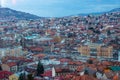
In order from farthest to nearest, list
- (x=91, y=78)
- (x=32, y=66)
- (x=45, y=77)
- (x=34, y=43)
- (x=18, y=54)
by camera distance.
→ (x=34, y=43) < (x=18, y=54) < (x=32, y=66) < (x=45, y=77) < (x=91, y=78)

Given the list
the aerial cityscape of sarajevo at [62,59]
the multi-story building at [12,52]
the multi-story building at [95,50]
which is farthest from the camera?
the multi-story building at [95,50]

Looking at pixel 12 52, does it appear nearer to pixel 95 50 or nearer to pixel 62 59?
pixel 95 50

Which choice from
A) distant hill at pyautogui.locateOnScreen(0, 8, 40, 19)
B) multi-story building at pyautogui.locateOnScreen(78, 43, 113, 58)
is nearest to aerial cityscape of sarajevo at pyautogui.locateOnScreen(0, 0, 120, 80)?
multi-story building at pyautogui.locateOnScreen(78, 43, 113, 58)

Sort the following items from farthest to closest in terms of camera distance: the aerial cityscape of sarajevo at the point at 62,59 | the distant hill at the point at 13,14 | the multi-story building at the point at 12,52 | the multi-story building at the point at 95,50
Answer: the distant hill at the point at 13,14 < the multi-story building at the point at 95,50 < the multi-story building at the point at 12,52 < the aerial cityscape of sarajevo at the point at 62,59

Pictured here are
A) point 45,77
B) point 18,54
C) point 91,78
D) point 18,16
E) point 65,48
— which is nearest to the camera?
point 91,78

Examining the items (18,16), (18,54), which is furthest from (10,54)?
(18,16)

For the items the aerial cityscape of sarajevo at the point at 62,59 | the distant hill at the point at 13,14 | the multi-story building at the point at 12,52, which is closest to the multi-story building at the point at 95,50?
the aerial cityscape of sarajevo at the point at 62,59

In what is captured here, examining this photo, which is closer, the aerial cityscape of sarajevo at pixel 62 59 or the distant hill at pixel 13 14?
the aerial cityscape of sarajevo at pixel 62 59

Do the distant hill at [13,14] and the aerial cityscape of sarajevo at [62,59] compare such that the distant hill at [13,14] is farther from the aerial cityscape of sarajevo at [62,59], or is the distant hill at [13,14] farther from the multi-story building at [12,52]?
the multi-story building at [12,52]

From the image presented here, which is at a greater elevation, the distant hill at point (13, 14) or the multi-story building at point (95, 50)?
the distant hill at point (13, 14)

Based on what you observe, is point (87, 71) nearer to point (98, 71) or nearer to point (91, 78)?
point (98, 71)

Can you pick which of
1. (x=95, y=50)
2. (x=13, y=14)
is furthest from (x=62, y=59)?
(x=13, y=14)
